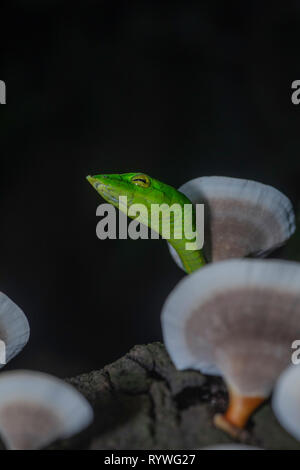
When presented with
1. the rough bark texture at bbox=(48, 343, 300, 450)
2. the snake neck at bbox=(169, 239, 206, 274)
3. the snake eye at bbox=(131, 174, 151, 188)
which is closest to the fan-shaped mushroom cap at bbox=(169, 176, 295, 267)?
the snake neck at bbox=(169, 239, 206, 274)

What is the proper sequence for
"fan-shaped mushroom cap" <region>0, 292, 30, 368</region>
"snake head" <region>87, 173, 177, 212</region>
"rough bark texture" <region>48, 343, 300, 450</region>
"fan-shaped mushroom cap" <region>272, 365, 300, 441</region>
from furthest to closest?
1. "snake head" <region>87, 173, 177, 212</region>
2. "fan-shaped mushroom cap" <region>0, 292, 30, 368</region>
3. "rough bark texture" <region>48, 343, 300, 450</region>
4. "fan-shaped mushroom cap" <region>272, 365, 300, 441</region>

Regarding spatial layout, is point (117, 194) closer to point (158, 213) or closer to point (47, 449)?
point (158, 213)

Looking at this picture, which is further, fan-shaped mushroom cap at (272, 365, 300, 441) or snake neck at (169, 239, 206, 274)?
snake neck at (169, 239, 206, 274)

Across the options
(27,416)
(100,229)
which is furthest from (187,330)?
(100,229)

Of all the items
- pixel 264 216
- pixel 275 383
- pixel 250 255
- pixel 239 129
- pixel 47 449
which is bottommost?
pixel 47 449

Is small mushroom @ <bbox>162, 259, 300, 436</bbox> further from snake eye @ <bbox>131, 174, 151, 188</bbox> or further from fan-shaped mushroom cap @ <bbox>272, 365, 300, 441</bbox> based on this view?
snake eye @ <bbox>131, 174, 151, 188</bbox>

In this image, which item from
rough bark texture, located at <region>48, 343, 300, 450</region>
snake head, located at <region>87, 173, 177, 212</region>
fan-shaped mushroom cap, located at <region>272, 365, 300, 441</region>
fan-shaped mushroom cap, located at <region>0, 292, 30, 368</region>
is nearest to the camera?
fan-shaped mushroom cap, located at <region>272, 365, 300, 441</region>

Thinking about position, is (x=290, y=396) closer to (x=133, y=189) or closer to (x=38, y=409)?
(x=38, y=409)
